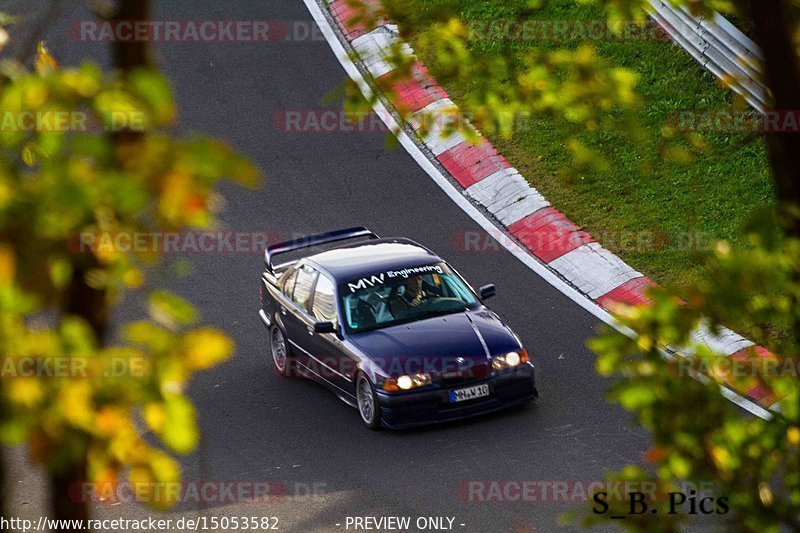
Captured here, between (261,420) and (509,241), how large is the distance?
13.5 feet

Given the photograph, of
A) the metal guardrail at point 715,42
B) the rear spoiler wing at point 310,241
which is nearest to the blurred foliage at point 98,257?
the rear spoiler wing at point 310,241

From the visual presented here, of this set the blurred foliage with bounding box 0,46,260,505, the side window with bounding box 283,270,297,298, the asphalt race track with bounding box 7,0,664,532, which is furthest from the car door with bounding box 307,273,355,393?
the blurred foliage with bounding box 0,46,260,505

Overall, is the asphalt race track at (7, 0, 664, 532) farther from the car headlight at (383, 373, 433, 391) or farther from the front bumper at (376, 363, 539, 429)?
the car headlight at (383, 373, 433, 391)

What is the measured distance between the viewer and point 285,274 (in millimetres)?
12383

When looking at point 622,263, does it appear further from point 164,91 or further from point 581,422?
point 164,91

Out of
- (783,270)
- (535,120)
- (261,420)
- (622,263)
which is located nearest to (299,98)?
(535,120)

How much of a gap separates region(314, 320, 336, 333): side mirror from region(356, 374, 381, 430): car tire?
56 centimetres

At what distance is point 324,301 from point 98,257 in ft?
27.7

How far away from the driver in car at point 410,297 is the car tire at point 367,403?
78 cm

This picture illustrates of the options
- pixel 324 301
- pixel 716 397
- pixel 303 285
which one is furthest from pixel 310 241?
pixel 716 397

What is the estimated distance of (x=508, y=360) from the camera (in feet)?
34.9

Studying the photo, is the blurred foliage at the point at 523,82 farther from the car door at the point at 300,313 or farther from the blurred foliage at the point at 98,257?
the car door at the point at 300,313

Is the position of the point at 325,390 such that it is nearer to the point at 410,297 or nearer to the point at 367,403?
the point at 367,403

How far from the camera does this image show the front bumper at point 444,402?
10469 mm
